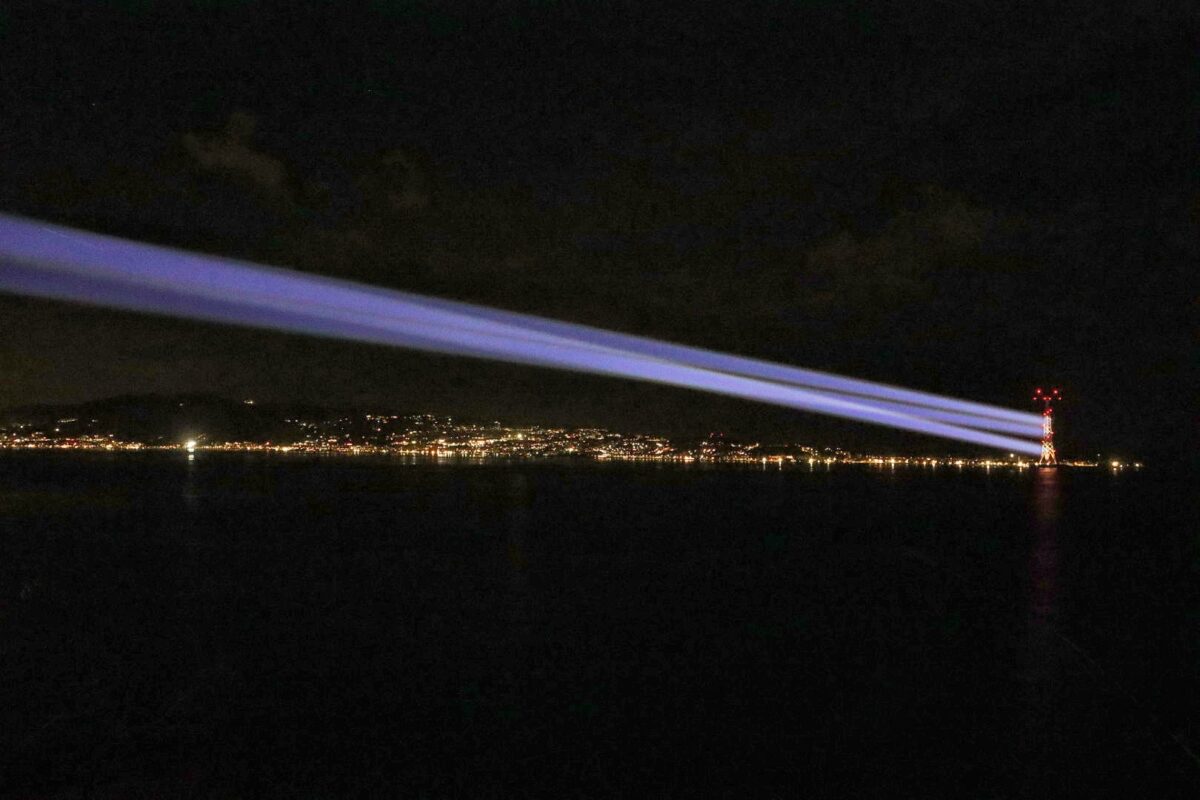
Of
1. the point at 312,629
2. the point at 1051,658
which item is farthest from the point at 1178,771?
the point at 312,629

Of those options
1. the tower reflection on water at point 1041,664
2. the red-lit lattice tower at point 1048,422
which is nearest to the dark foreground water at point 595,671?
the tower reflection on water at point 1041,664

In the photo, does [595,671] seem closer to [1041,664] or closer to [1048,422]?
[1041,664]

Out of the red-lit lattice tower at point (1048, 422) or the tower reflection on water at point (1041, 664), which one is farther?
the red-lit lattice tower at point (1048, 422)

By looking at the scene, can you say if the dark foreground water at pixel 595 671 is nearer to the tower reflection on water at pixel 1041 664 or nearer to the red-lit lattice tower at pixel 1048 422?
the tower reflection on water at pixel 1041 664

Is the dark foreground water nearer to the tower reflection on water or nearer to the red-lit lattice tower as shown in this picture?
the tower reflection on water

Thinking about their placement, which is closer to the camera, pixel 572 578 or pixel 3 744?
pixel 3 744

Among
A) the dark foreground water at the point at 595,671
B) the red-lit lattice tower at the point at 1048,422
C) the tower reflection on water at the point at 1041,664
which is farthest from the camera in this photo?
the red-lit lattice tower at the point at 1048,422

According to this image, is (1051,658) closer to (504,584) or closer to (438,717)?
(438,717)

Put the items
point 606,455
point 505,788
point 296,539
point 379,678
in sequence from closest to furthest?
point 505,788 → point 379,678 → point 296,539 → point 606,455
